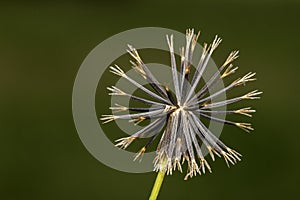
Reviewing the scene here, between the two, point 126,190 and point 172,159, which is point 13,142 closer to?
point 126,190

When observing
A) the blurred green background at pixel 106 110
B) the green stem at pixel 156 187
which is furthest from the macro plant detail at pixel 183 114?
the blurred green background at pixel 106 110

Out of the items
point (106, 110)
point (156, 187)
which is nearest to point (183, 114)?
point (156, 187)

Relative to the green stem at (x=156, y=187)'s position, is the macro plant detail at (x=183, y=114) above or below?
above

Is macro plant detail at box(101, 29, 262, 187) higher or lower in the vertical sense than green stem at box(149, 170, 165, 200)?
higher

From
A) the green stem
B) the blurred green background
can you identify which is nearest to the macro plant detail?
the green stem

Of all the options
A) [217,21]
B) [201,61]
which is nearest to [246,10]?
[217,21]

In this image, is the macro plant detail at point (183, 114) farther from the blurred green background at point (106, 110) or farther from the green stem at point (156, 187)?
the blurred green background at point (106, 110)

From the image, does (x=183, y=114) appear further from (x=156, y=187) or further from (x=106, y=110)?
(x=106, y=110)

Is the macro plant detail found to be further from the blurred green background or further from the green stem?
the blurred green background
